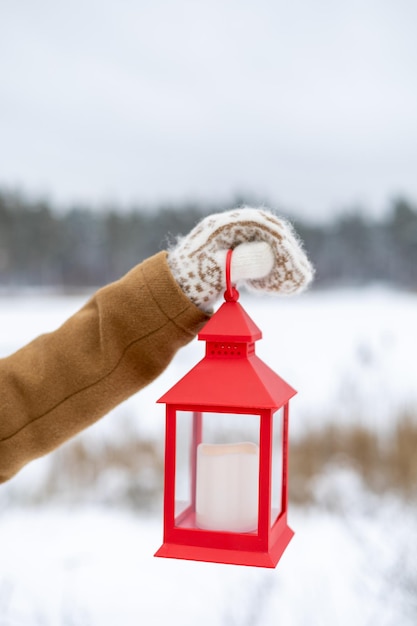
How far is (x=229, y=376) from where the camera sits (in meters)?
0.74

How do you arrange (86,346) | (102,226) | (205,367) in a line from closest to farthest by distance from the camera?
(205,367) → (86,346) → (102,226)

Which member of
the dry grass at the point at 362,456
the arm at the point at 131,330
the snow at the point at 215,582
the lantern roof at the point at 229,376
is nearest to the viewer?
the lantern roof at the point at 229,376

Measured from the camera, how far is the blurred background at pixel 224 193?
2.07m

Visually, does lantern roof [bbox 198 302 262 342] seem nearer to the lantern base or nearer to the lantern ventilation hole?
the lantern ventilation hole

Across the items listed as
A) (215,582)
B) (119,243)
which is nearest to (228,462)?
(215,582)

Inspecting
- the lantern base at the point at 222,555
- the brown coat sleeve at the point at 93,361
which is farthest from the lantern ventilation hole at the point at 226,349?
the lantern base at the point at 222,555

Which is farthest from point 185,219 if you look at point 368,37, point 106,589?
point 106,589

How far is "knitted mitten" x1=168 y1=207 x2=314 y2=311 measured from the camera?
2.65 ft

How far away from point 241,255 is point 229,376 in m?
0.15

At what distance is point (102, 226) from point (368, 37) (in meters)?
1.00

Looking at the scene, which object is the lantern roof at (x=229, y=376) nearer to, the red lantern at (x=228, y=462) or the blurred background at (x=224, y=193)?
the red lantern at (x=228, y=462)

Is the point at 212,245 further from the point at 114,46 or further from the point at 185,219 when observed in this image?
the point at 114,46

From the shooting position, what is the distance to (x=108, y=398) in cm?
93

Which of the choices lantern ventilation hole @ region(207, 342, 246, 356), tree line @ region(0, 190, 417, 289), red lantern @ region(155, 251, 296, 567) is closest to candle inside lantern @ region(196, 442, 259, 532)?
red lantern @ region(155, 251, 296, 567)
